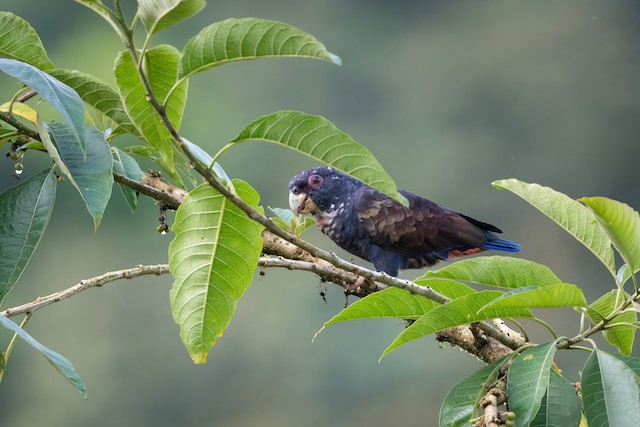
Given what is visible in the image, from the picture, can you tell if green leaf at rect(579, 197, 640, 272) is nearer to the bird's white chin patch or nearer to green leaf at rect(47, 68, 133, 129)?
green leaf at rect(47, 68, 133, 129)

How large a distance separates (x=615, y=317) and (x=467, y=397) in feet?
0.67

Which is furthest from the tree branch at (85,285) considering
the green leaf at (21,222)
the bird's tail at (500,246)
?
the bird's tail at (500,246)

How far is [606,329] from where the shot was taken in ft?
3.19

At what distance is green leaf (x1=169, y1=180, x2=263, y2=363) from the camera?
2.70ft

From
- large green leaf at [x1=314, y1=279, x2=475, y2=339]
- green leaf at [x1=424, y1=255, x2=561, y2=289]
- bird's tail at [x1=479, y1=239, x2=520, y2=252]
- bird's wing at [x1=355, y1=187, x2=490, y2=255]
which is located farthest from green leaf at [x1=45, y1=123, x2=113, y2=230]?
Answer: bird's tail at [x1=479, y1=239, x2=520, y2=252]

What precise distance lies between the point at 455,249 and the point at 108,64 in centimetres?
407

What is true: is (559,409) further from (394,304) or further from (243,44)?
(243,44)

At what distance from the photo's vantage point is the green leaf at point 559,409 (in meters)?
0.85

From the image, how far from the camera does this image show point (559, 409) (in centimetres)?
86

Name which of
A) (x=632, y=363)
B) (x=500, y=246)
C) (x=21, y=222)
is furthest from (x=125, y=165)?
(x=500, y=246)

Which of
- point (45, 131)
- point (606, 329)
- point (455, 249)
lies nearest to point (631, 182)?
point (455, 249)

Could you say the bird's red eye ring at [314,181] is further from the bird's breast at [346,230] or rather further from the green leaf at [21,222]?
the green leaf at [21,222]

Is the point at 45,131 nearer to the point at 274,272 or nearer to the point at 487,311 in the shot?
the point at 487,311

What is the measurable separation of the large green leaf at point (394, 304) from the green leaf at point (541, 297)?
0.35 feet
